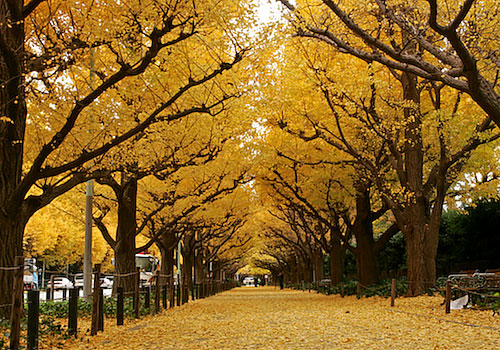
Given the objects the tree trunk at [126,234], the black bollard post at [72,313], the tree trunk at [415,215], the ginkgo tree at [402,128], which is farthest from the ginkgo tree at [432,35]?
the tree trunk at [126,234]

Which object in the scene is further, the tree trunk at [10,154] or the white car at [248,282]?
the white car at [248,282]

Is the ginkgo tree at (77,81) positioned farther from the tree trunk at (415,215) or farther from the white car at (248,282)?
the white car at (248,282)

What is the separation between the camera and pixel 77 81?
11.7 meters

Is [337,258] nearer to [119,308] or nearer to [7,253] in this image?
[119,308]

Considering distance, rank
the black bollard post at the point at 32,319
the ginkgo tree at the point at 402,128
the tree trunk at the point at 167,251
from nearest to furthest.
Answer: the black bollard post at the point at 32,319, the ginkgo tree at the point at 402,128, the tree trunk at the point at 167,251

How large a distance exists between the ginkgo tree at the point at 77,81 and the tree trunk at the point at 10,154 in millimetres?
17

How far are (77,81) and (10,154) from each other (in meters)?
2.65

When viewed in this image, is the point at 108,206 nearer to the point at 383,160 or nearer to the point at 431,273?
the point at 383,160

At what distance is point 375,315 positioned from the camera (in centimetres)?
1270

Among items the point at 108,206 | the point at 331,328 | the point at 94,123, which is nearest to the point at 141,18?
the point at 94,123

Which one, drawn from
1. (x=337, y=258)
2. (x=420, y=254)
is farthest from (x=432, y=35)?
(x=337, y=258)

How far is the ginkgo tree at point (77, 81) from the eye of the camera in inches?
329

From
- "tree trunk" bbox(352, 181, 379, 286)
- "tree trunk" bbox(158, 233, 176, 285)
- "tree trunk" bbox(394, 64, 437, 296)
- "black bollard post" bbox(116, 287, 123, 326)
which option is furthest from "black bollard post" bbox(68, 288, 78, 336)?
"tree trunk" bbox(158, 233, 176, 285)

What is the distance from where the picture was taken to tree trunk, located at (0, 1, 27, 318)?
921cm
